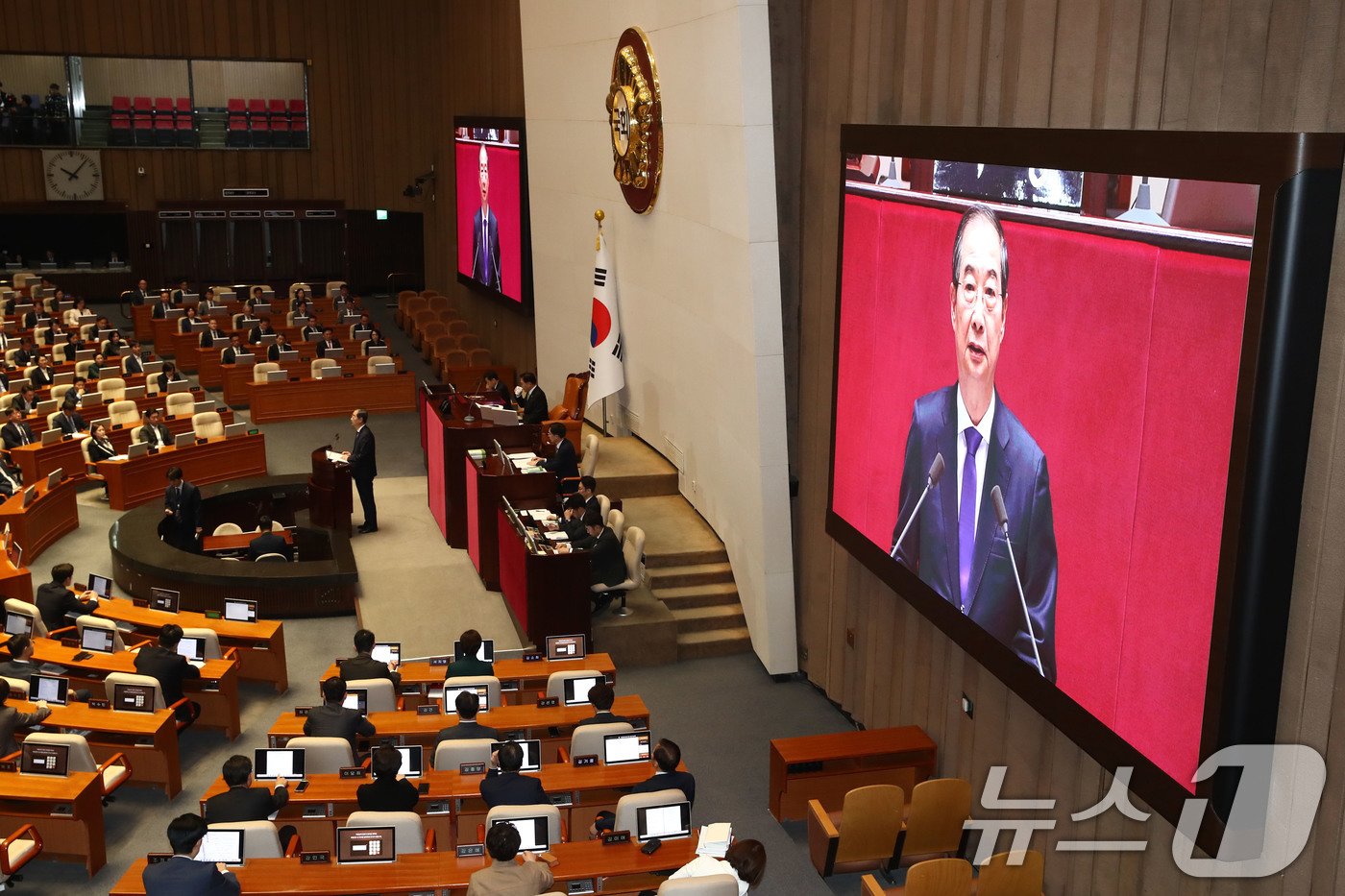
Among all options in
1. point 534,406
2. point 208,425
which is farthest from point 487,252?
point 534,406

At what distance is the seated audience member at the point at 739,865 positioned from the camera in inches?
227

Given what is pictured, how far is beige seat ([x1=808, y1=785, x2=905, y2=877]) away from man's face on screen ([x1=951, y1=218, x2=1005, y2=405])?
2.24 meters

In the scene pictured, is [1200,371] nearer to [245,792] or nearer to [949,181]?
[949,181]

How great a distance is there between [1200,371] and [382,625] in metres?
7.92

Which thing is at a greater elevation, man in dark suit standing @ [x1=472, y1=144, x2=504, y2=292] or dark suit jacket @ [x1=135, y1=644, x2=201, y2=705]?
man in dark suit standing @ [x1=472, y1=144, x2=504, y2=292]

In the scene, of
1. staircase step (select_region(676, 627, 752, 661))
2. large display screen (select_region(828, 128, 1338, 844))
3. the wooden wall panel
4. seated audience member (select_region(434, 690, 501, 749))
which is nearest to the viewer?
the wooden wall panel

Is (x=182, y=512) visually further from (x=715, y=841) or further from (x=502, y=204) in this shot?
(x=715, y=841)

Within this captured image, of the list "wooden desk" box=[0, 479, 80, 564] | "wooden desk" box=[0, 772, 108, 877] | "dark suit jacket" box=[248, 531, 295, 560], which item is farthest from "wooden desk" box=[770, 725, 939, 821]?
"wooden desk" box=[0, 479, 80, 564]

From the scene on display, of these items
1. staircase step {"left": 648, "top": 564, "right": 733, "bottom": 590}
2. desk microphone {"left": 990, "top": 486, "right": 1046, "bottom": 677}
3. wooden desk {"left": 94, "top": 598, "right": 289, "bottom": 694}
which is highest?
desk microphone {"left": 990, "top": 486, "right": 1046, "bottom": 677}

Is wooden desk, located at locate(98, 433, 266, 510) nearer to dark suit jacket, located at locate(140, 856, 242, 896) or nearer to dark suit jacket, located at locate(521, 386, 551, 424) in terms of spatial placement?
dark suit jacket, located at locate(521, 386, 551, 424)

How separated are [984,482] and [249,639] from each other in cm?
624

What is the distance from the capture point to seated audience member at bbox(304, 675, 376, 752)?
789 centimetres

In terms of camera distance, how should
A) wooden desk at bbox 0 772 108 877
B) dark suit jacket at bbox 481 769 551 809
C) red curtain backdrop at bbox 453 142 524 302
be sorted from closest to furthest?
dark suit jacket at bbox 481 769 551 809 < wooden desk at bbox 0 772 108 877 < red curtain backdrop at bbox 453 142 524 302

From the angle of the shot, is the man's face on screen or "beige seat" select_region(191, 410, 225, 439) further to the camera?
"beige seat" select_region(191, 410, 225, 439)
